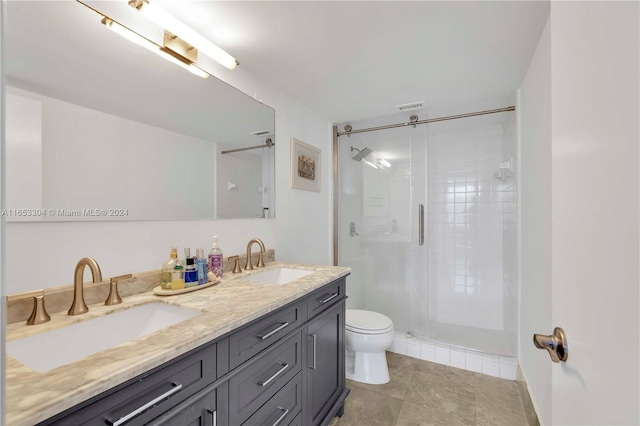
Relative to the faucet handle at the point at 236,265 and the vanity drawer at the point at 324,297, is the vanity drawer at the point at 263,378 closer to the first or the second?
the vanity drawer at the point at 324,297

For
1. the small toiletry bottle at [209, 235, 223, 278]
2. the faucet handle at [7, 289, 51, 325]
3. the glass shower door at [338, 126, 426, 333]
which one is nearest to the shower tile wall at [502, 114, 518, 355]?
the glass shower door at [338, 126, 426, 333]

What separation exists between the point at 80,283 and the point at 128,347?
0.44 meters

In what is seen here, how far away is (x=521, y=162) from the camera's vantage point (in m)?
2.13

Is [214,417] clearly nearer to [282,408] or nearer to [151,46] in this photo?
[282,408]

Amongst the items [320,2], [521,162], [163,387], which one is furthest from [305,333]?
[521,162]

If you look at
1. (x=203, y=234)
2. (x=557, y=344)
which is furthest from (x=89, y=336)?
(x=557, y=344)

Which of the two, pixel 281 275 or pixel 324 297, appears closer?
pixel 324 297

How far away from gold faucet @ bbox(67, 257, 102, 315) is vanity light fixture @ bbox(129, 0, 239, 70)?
3.23ft

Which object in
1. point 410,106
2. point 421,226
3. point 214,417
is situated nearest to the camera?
point 214,417

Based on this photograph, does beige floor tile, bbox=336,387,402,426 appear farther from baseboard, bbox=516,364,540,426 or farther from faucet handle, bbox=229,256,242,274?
faucet handle, bbox=229,256,242,274

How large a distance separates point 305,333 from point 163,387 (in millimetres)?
736

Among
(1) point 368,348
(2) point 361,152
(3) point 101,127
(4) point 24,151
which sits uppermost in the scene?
(2) point 361,152

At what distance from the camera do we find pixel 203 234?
1.64 metres

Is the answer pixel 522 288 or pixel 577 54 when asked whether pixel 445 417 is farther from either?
pixel 577 54
